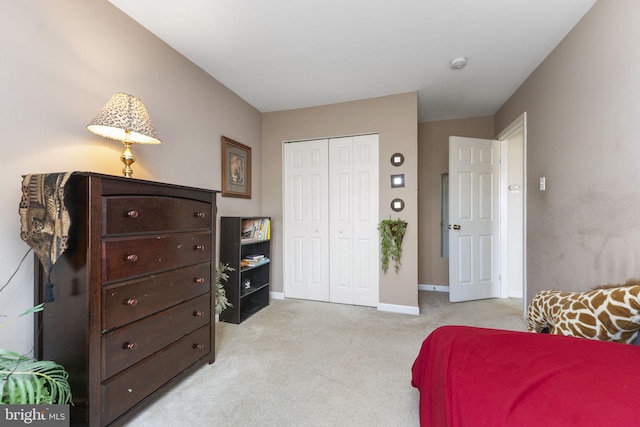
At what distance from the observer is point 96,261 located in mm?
1183

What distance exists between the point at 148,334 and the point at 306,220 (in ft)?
7.43

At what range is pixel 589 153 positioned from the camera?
181 cm

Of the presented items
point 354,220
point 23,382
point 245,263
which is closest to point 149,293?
point 23,382

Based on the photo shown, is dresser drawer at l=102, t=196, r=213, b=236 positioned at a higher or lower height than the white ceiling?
lower

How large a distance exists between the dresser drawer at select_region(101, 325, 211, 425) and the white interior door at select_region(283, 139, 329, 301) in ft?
5.69

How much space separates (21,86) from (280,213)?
2520 mm

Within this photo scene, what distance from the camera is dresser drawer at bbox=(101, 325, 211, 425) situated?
1.26 m

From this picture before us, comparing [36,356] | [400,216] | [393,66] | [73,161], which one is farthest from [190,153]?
[400,216]

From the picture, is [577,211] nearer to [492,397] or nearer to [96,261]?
[492,397]

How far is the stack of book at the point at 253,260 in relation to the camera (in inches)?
116

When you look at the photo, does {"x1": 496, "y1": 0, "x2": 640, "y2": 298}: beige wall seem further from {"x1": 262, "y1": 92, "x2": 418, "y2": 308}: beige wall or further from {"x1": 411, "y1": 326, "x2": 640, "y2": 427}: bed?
{"x1": 262, "y1": 92, "x2": 418, "y2": 308}: beige wall

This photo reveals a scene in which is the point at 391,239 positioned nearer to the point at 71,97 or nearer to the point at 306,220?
the point at 306,220

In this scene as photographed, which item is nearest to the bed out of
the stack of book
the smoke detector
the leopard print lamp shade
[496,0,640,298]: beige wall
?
[496,0,640,298]: beige wall

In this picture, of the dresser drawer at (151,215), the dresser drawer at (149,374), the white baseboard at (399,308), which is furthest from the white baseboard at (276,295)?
the dresser drawer at (151,215)
